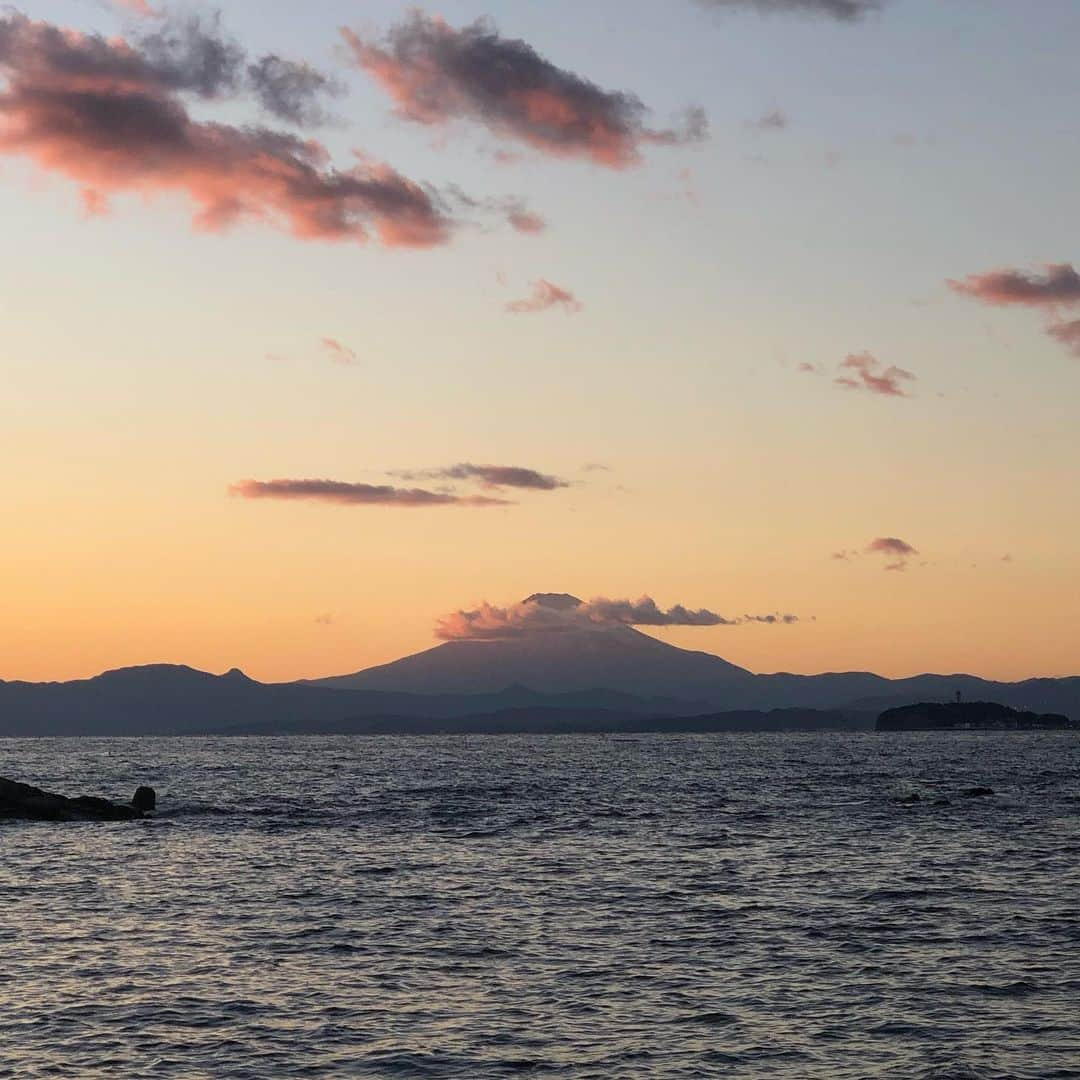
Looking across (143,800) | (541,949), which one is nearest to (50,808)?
(143,800)

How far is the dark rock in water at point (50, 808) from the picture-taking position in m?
94.6

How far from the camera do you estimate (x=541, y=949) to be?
44.6 m

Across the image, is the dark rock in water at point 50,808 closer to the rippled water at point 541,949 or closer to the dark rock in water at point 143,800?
the dark rock in water at point 143,800

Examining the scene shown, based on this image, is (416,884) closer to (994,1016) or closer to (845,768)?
(994,1016)

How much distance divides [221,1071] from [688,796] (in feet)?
318

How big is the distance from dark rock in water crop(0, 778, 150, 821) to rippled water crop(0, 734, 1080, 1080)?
8591 millimetres

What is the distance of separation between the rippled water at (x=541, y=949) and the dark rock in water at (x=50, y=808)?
28.2ft

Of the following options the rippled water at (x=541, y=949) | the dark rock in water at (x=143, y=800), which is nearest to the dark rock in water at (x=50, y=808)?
the dark rock in water at (x=143, y=800)

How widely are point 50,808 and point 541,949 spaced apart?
61.0m

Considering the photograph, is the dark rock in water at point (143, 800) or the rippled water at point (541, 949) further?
the dark rock in water at point (143, 800)

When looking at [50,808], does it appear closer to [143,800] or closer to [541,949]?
[143,800]

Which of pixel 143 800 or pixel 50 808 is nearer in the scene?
pixel 50 808

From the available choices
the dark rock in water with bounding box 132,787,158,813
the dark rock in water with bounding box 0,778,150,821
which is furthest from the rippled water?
the dark rock in water with bounding box 132,787,158,813

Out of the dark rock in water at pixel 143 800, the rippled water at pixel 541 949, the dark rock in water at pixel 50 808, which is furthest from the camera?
the dark rock in water at pixel 143 800
